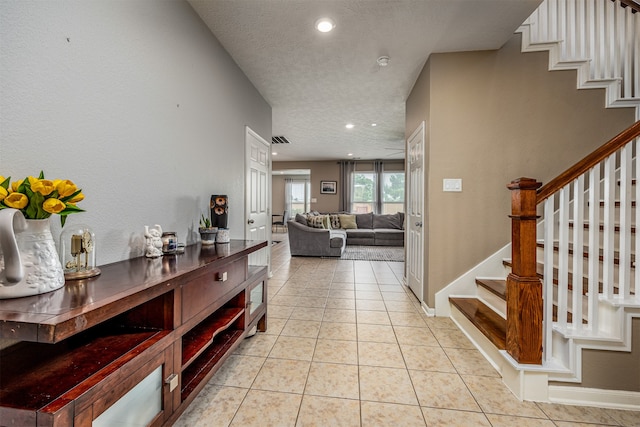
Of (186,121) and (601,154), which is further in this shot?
(186,121)

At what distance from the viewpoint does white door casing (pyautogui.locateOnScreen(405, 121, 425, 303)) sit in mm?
2986

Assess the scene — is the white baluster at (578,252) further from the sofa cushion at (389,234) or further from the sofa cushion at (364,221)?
the sofa cushion at (364,221)

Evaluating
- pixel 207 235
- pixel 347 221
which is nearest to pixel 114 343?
pixel 207 235

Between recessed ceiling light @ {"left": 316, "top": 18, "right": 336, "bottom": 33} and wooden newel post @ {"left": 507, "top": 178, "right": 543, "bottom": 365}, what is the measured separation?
74.9 inches

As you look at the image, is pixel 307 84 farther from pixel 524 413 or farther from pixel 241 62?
pixel 524 413

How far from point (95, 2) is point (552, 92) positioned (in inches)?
141

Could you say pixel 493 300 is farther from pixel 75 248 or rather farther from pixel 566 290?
pixel 75 248

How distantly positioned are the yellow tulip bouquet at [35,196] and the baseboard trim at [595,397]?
8.24ft

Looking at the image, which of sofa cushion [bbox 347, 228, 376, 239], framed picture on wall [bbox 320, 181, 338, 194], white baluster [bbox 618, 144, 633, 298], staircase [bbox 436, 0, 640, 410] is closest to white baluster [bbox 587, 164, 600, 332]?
staircase [bbox 436, 0, 640, 410]

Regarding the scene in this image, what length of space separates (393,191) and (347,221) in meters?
2.53

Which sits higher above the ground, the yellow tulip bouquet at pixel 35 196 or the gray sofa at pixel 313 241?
the yellow tulip bouquet at pixel 35 196

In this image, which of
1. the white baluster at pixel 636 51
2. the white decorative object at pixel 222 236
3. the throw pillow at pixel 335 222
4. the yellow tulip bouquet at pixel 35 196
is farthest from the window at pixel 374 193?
the yellow tulip bouquet at pixel 35 196

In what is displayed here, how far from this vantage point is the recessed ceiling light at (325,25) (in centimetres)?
223

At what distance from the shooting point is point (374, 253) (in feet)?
20.2
